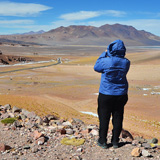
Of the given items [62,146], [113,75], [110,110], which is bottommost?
[62,146]

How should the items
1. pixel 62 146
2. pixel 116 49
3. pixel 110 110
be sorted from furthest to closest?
1. pixel 62 146
2. pixel 110 110
3. pixel 116 49

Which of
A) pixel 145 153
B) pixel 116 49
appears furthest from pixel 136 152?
pixel 116 49

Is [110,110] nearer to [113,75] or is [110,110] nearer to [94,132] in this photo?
[113,75]

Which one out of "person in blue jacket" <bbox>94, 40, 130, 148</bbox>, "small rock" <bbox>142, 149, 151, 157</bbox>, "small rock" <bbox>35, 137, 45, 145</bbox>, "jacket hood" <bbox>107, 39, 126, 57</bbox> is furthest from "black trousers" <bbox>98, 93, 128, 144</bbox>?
"small rock" <bbox>35, 137, 45, 145</bbox>

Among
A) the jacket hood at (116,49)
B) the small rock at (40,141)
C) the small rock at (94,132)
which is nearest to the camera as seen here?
the jacket hood at (116,49)

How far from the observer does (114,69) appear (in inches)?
144

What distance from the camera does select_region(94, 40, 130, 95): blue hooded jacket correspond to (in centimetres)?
366

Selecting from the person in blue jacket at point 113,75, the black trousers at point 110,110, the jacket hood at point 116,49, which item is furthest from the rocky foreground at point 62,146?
the jacket hood at point 116,49

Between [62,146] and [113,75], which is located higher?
[113,75]

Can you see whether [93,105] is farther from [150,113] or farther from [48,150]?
[48,150]

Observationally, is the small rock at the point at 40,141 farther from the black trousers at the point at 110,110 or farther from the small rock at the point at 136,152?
the small rock at the point at 136,152

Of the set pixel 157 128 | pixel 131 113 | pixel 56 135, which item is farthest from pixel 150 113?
pixel 56 135

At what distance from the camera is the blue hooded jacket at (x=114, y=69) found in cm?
366

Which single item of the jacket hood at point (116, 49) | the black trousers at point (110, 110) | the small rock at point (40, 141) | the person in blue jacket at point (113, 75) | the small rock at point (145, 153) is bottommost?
the small rock at point (40, 141)
